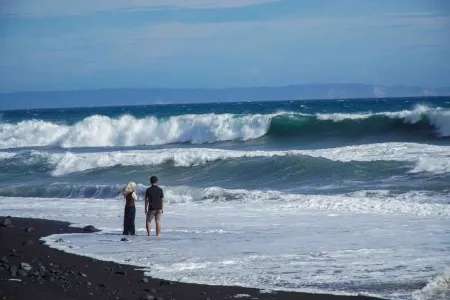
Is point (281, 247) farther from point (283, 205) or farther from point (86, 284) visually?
point (283, 205)

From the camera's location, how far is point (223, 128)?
40062mm

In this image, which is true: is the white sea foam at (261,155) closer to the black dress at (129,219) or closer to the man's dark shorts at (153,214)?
the man's dark shorts at (153,214)

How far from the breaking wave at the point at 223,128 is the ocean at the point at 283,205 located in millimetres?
113

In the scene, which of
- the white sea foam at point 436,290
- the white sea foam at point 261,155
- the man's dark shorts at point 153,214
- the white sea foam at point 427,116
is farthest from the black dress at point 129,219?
the white sea foam at point 427,116

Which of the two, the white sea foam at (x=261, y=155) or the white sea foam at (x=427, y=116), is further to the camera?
the white sea foam at (x=427, y=116)

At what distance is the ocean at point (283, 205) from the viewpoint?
33.1 ft

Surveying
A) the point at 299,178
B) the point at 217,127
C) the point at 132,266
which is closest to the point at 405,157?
the point at 299,178

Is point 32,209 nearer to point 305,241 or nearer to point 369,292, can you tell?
point 305,241

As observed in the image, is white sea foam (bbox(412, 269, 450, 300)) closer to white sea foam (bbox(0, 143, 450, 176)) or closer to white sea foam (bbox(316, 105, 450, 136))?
white sea foam (bbox(0, 143, 450, 176))

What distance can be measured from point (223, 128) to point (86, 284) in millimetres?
31069

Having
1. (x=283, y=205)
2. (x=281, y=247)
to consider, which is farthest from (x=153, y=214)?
(x=283, y=205)

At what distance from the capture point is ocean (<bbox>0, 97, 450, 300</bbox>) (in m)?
10.1

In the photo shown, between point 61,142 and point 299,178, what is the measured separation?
81.0 ft

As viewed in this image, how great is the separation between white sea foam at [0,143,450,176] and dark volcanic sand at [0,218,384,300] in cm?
1238
